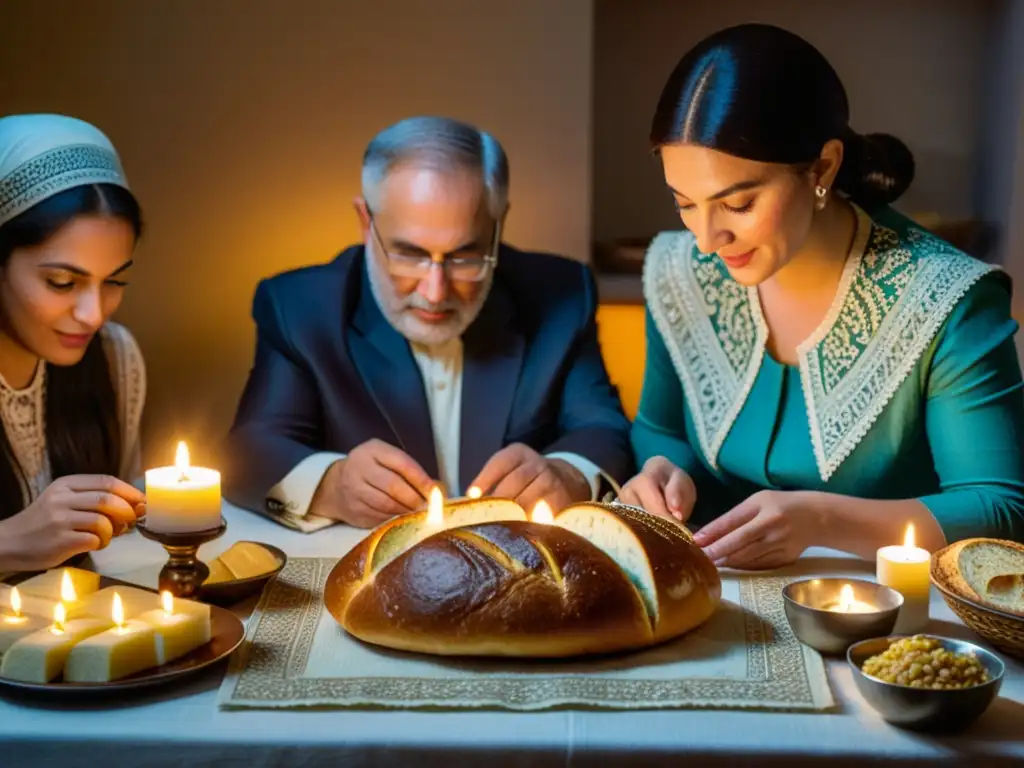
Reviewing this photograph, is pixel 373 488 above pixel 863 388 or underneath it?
underneath

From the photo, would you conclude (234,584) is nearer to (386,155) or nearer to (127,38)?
(386,155)

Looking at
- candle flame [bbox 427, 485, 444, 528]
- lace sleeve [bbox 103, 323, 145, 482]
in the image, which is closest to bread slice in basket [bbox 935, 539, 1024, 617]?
candle flame [bbox 427, 485, 444, 528]

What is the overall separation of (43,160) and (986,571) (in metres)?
1.69

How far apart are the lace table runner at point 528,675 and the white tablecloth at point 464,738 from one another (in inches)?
0.8

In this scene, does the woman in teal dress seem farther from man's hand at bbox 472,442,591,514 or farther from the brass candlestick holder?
the brass candlestick holder

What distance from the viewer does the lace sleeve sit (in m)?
2.58

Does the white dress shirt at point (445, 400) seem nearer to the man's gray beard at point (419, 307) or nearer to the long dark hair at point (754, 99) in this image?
the man's gray beard at point (419, 307)

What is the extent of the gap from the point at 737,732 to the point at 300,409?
57.9 inches

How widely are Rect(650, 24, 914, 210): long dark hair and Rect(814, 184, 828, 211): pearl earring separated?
77 millimetres

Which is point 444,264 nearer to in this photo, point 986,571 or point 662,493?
point 662,493

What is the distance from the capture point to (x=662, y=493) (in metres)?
2.01

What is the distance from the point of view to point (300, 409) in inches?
100

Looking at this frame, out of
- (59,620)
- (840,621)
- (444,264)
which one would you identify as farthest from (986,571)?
(444,264)

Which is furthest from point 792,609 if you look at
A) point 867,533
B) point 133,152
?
point 133,152
